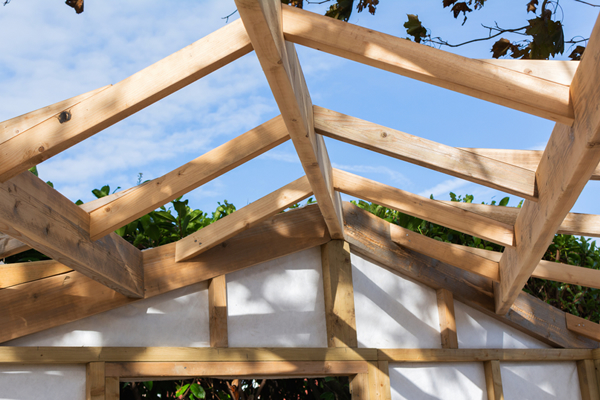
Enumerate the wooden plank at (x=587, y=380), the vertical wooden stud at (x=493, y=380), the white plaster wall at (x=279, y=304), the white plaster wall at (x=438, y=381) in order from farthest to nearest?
the wooden plank at (x=587, y=380) < the vertical wooden stud at (x=493, y=380) < the white plaster wall at (x=438, y=381) < the white plaster wall at (x=279, y=304)

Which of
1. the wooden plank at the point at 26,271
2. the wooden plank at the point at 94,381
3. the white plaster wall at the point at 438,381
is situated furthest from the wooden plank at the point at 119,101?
the white plaster wall at the point at 438,381

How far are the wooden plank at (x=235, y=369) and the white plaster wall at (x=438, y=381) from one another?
354mm

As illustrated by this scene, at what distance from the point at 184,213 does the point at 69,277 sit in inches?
35.9

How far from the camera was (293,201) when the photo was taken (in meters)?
3.29

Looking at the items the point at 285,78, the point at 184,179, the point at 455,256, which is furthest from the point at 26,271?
the point at 455,256

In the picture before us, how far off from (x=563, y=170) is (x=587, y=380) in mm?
2893

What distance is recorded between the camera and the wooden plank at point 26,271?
297 centimetres

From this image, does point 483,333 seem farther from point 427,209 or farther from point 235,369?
point 235,369

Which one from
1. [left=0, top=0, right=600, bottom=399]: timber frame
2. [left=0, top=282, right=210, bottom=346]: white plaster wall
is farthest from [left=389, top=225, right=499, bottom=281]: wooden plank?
[left=0, top=282, right=210, bottom=346]: white plaster wall

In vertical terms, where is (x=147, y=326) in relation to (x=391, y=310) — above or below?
below

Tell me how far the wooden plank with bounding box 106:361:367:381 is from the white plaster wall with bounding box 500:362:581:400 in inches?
52.9

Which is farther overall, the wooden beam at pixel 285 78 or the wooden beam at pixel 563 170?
the wooden beam at pixel 563 170

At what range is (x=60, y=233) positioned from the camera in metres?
2.44

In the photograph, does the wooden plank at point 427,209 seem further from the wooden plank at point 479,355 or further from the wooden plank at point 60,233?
the wooden plank at point 60,233
